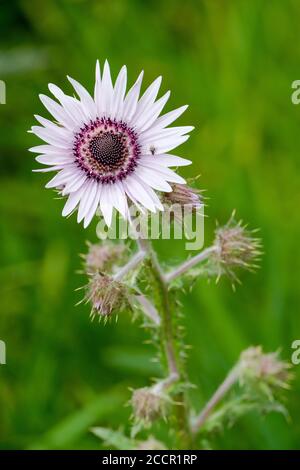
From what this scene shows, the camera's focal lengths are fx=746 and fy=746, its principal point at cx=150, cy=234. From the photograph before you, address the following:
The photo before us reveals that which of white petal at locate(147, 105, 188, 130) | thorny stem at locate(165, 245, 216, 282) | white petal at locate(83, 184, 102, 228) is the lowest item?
thorny stem at locate(165, 245, 216, 282)

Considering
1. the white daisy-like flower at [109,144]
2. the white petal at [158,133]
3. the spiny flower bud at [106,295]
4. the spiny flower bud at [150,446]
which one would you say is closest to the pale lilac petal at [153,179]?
the white daisy-like flower at [109,144]

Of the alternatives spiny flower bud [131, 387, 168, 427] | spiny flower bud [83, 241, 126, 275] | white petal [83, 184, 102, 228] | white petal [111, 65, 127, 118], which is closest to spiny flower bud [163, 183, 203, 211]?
white petal [83, 184, 102, 228]

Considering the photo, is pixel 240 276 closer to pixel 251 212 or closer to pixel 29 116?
pixel 251 212

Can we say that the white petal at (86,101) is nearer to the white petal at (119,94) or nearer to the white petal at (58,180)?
the white petal at (119,94)

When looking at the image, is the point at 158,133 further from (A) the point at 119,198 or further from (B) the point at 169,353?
(B) the point at 169,353

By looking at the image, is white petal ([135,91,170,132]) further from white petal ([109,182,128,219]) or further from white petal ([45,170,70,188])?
white petal ([45,170,70,188])
